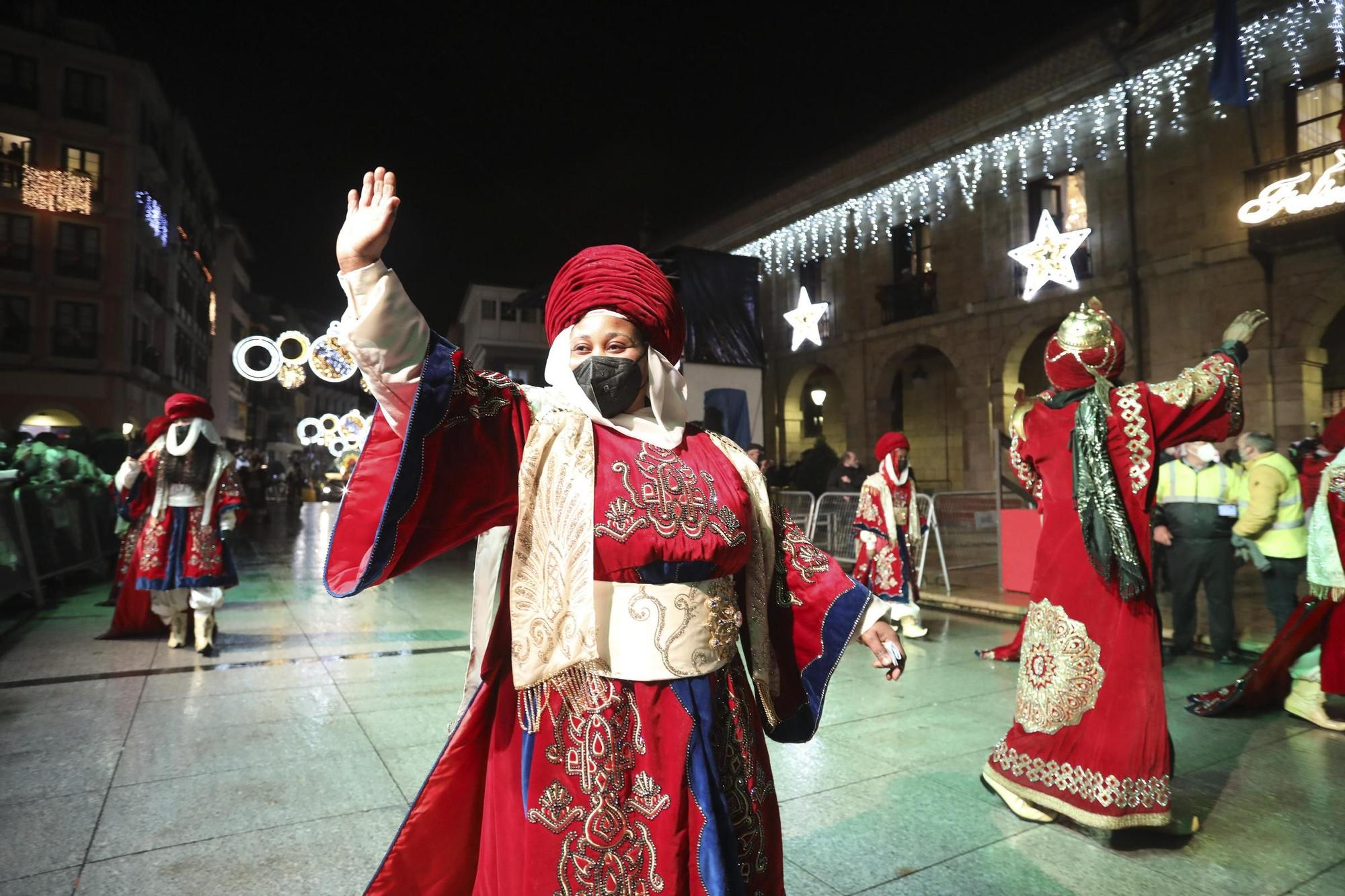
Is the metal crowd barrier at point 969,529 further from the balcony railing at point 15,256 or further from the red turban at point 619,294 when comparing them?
the balcony railing at point 15,256

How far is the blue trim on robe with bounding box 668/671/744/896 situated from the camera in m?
1.60

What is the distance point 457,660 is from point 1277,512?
644cm

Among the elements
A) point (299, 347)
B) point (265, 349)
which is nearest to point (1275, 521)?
point (265, 349)

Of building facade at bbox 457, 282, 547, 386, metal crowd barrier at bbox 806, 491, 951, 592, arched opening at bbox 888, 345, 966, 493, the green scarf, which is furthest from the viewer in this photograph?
building facade at bbox 457, 282, 547, 386

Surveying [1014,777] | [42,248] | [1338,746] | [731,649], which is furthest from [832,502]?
[42,248]

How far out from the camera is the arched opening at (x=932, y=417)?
2092 centimetres

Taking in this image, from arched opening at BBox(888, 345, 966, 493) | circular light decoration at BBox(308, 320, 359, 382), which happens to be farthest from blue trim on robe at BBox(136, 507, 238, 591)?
arched opening at BBox(888, 345, 966, 493)

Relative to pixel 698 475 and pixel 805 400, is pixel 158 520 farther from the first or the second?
pixel 805 400

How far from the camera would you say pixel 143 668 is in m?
5.94

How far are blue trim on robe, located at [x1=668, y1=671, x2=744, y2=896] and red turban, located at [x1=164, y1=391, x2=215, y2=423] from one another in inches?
246

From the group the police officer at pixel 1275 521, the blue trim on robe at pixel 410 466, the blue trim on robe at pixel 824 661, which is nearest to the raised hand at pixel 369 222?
the blue trim on robe at pixel 410 466

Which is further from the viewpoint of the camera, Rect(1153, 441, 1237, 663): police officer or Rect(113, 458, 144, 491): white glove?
Rect(113, 458, 144, 491): white glove

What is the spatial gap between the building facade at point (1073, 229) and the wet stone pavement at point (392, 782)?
10066 millimetres

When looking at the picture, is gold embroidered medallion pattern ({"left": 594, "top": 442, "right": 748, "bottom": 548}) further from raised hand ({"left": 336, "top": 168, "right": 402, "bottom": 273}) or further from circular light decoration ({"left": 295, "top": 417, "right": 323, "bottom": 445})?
circular light decoration ({"left": 295, "top": 417, "right": 323, "bottom": 445})
